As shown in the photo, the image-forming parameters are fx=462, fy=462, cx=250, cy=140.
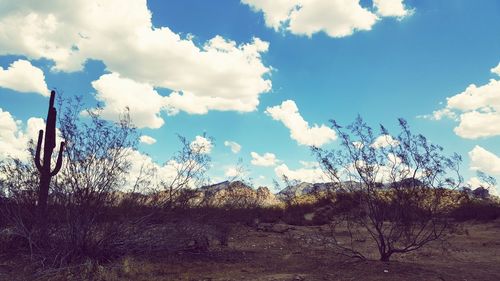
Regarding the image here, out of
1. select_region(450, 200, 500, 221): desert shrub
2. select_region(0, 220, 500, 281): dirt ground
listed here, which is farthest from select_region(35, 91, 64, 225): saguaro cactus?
select_region(450, 200, 500, 221): desert shrub

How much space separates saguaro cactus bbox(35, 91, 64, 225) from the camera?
10742 millimetres

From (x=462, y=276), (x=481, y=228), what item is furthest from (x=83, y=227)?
(x=481, y=228)

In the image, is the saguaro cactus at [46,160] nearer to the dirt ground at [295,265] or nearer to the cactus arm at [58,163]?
the cactus arm at [58,163]

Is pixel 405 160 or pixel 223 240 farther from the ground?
pixel 405 160

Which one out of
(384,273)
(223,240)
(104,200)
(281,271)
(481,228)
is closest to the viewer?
(384,273)

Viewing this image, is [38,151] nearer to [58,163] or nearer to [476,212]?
[58,163]

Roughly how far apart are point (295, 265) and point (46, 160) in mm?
6456

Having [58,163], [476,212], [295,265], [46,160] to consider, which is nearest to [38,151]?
[46,160]

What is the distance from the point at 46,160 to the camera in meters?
11.2

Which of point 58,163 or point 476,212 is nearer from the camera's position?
point 58,163

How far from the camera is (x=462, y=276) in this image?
837 cm

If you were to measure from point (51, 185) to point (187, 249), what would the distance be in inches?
140

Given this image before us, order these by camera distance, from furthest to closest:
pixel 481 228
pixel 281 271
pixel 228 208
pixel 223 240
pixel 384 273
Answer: pixel 481 228, pixel 228 208, pixel 223 240, pixel 281 271, pixel 384 273

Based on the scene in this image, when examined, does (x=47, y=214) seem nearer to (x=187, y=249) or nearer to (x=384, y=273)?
(x=187, y=249)
